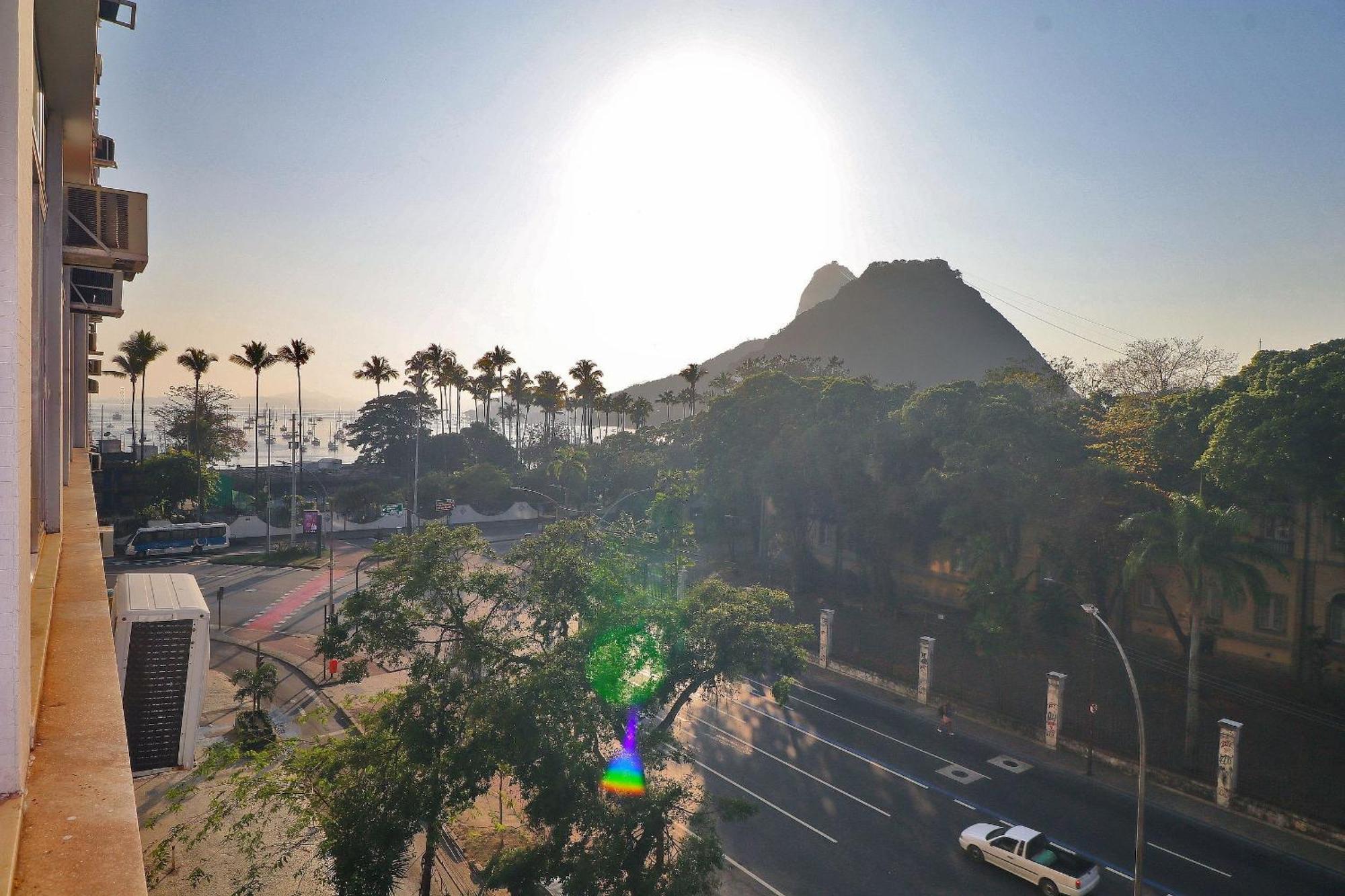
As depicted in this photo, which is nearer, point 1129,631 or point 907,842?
point 907,842

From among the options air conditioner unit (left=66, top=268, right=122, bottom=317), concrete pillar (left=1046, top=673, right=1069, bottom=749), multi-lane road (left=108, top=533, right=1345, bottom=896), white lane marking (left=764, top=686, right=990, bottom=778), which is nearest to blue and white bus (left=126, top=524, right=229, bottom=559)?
multi-lane road (left=108, top=533, right=1345, bottom=896)

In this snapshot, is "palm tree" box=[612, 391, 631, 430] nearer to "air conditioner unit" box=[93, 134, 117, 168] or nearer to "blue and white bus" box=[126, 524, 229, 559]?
"blue and white bus" box=[126, 524, 229, 559]

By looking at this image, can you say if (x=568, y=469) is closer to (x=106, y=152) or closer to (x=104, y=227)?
(x=106, y=152)

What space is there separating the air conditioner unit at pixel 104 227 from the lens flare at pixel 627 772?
1166 cm

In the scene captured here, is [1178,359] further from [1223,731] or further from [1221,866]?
[1221,866]

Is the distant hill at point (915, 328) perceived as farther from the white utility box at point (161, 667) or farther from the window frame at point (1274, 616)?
the white utility box at point (161, 667)

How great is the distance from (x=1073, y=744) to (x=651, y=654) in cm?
1982

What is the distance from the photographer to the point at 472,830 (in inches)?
891

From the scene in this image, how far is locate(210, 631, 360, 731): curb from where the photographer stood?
29891 mm

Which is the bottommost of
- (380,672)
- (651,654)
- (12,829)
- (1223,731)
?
(380,672)

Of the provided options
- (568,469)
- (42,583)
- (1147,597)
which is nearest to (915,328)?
(568,469)

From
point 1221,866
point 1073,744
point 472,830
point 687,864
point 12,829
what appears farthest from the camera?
point 1073,744

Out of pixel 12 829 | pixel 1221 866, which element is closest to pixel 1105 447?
pixel 1221 866

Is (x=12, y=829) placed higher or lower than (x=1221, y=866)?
higher
